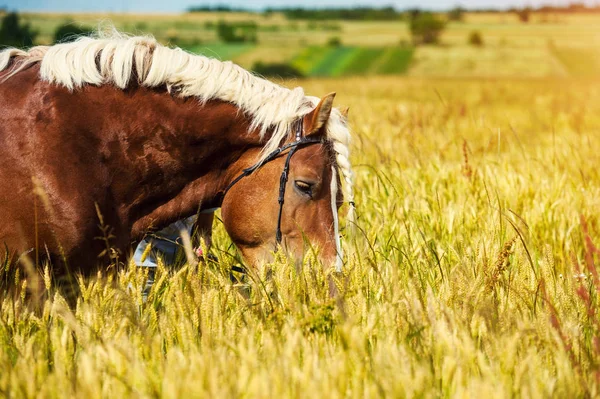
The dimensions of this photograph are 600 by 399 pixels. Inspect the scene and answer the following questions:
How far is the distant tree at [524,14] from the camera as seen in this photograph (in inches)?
5025

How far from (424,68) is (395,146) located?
6019 centimetres

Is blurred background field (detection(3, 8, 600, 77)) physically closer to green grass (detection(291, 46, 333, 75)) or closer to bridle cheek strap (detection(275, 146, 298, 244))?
green grass (detection(291, 46, 333, 75))

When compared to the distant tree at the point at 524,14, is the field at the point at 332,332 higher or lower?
higher

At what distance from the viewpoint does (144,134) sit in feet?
11.0

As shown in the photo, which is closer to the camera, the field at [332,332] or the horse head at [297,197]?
the field at [332,332]

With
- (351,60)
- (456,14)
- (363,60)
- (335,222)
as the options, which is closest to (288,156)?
(335,222)

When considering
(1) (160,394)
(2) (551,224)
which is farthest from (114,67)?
(2) (551,224)

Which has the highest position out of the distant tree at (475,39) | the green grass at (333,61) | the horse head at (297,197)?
the horse head at (297,197)

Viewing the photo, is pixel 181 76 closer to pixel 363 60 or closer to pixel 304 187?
pixel 304 187

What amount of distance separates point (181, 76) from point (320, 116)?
0.72 meters

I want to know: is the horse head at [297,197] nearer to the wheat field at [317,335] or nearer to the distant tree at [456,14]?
the wheat field at [317,335]

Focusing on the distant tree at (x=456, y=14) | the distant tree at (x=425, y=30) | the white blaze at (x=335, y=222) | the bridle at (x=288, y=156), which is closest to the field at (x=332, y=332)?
the white blaze at (x=335, y=222)

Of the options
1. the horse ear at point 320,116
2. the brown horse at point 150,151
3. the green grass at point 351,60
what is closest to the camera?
the brown horse at point 150,151

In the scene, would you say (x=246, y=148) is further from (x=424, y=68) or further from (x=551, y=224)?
(x=424, y=68)
